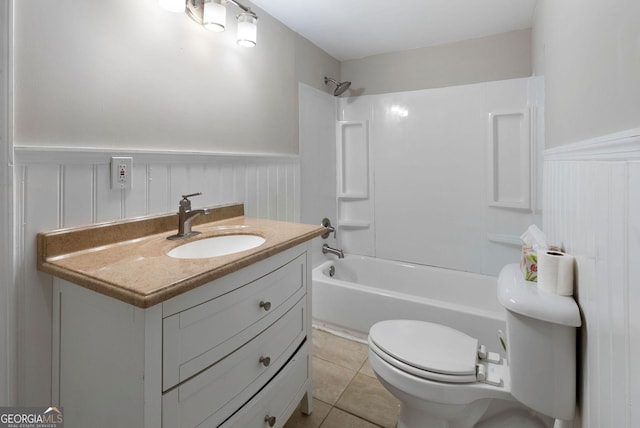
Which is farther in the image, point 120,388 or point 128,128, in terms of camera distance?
point 128,128

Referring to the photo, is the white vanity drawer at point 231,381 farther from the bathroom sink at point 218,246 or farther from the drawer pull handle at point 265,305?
the bathroom sink at point 218,246

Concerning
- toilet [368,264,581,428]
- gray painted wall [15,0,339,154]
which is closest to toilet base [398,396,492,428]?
toilet [368,264,581,428]

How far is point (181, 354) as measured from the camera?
81 centimetres

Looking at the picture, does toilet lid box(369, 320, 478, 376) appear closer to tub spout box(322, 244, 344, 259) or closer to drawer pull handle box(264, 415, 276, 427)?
drawer pull handle box(264, 415, 276, 427)

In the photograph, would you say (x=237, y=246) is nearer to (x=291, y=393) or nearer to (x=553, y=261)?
(x=291, y=393)

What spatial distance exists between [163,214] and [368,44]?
208 cm

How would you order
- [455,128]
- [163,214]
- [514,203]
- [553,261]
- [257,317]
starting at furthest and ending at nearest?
1. [455,128]
2. [514,203]
3. [163,214]
4. [257,317]
5. [553,261]

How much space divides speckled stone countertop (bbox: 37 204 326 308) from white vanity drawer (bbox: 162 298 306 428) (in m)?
0.28

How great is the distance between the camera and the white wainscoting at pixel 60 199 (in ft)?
3.19

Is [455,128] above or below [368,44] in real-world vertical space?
below

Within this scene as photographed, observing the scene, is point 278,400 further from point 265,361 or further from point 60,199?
point 60,199

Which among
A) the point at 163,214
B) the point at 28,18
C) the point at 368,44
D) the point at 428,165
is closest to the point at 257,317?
the point at 163,214

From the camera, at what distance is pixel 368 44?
8.30 feet

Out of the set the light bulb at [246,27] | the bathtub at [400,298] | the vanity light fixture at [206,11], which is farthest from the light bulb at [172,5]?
the bathtub at [400,298]
